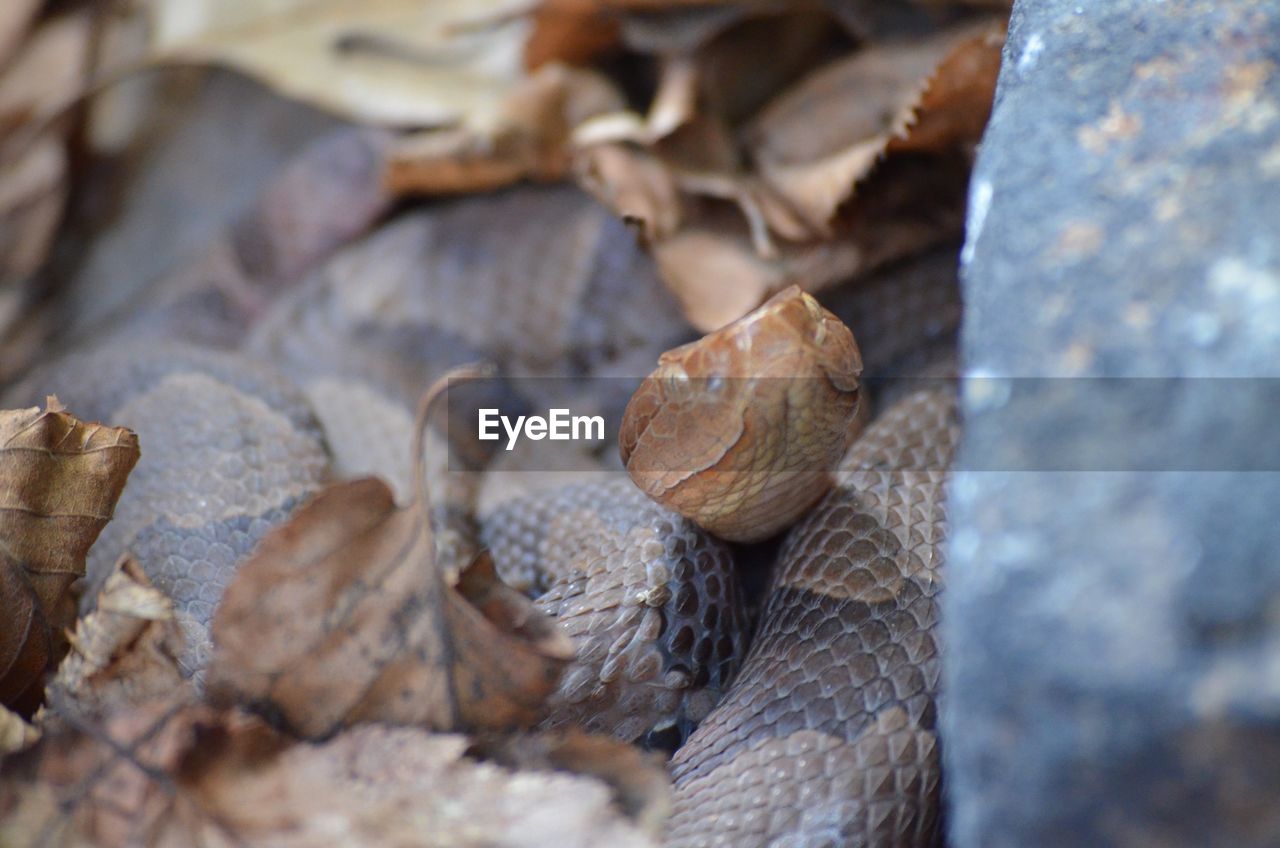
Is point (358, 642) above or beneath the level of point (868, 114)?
above

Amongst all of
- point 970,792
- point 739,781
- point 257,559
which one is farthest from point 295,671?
point 970,792

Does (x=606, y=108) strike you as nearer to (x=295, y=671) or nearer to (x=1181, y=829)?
(x=295, y=671)

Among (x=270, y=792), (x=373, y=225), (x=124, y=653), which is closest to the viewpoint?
(x=270, y=792)

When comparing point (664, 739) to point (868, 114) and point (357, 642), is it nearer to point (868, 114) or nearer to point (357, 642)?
point (357, 642)

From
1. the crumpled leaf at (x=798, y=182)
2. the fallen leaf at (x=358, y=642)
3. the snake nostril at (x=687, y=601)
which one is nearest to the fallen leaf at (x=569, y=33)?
the crumpled leaf at (x=798, y=182)

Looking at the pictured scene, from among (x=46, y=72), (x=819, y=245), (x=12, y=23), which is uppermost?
(x=12, y=23)

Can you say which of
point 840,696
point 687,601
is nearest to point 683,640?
point 687,601

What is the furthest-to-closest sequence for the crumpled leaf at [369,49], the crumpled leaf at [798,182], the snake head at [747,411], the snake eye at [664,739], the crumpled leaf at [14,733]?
the crumpled leaf at [369,49] → the crumpled leaf at [798,182] → the snake eye at [664,739] → the snake head at [747,411] → the crumpled leaf at [14,733]

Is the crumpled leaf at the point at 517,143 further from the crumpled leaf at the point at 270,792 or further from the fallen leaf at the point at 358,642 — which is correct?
the crumpled leaf at the point at 270,792
